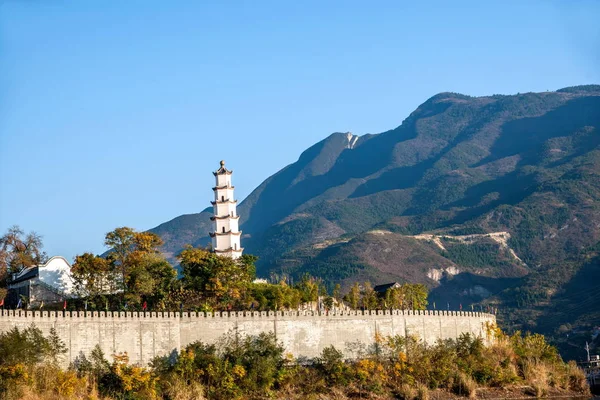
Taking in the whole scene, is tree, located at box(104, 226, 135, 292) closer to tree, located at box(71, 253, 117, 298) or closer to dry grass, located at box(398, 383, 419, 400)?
tree, located at box(71, 253, 117, 298)

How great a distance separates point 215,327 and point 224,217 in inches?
1234

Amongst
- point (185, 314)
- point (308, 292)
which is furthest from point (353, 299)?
point (185, 314)

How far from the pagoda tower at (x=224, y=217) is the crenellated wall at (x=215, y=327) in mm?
27093

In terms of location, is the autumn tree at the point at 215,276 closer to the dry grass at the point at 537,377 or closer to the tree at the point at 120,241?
the tree at the point at 120,241

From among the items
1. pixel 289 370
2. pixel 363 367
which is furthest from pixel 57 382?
pixel 363 367

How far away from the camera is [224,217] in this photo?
10388 centimetres

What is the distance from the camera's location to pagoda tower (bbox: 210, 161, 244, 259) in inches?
4082

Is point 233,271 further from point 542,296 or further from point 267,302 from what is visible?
point 542,296

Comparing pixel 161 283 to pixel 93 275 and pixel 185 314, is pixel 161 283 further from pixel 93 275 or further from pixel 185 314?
pixel 185 314

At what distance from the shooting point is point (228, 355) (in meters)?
72.3

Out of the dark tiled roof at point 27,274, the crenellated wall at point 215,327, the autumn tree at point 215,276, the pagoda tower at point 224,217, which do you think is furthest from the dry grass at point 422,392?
the dark tiled roof at point 27,274

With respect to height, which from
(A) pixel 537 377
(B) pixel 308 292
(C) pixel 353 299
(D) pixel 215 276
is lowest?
(A) pixel 537 377

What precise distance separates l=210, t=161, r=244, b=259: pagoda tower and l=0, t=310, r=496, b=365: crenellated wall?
2709 centimetres

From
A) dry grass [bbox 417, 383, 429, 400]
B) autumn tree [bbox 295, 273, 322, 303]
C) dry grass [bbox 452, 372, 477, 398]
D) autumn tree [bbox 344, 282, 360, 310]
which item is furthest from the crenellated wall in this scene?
autumn tree [bbox 344, 282, 360, 310]
